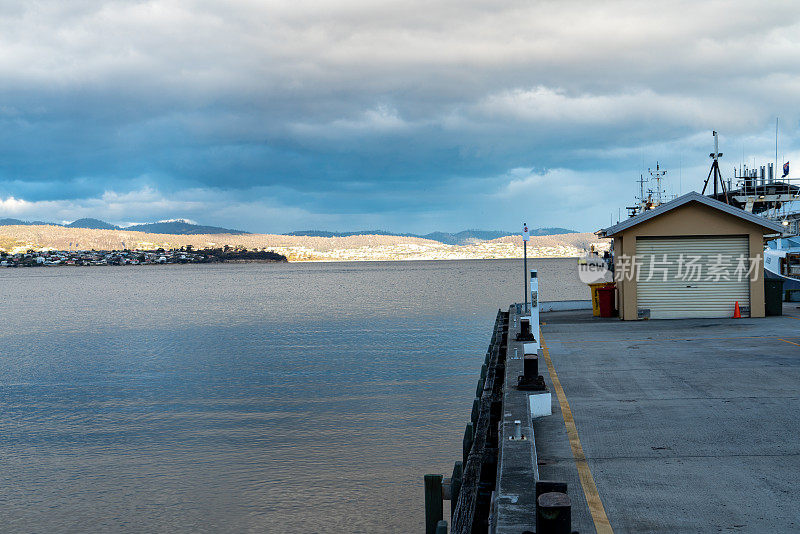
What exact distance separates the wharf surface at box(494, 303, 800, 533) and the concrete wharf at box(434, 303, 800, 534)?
2cm

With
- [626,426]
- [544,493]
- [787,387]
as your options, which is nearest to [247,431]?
[626,426]

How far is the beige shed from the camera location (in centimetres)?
2181

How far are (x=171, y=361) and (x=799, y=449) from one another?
26238mm

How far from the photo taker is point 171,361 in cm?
2973

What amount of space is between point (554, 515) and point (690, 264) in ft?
65.6

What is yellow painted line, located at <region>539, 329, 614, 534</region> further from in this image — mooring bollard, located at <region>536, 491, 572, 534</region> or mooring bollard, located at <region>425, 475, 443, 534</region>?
mooring bollard, located at <region>536, 491, 572, 534</region>

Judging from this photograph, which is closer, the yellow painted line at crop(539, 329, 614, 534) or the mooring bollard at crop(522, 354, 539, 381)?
the yellow painted line at crop(539, 329, 614, 534)

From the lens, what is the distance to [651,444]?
26.6 feet

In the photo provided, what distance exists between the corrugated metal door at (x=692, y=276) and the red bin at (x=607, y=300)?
1157 mm

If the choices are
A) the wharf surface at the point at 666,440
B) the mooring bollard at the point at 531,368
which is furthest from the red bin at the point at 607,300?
the mooring bollard at the point at 531,368

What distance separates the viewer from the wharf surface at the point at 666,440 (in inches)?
234

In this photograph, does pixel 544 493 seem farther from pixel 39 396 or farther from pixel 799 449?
pixel 39 396

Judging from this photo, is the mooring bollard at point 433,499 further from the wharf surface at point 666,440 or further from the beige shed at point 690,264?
the beige shed at point 690,264

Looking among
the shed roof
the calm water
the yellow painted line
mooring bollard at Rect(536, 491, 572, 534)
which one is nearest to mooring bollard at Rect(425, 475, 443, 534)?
the yellow painted line
